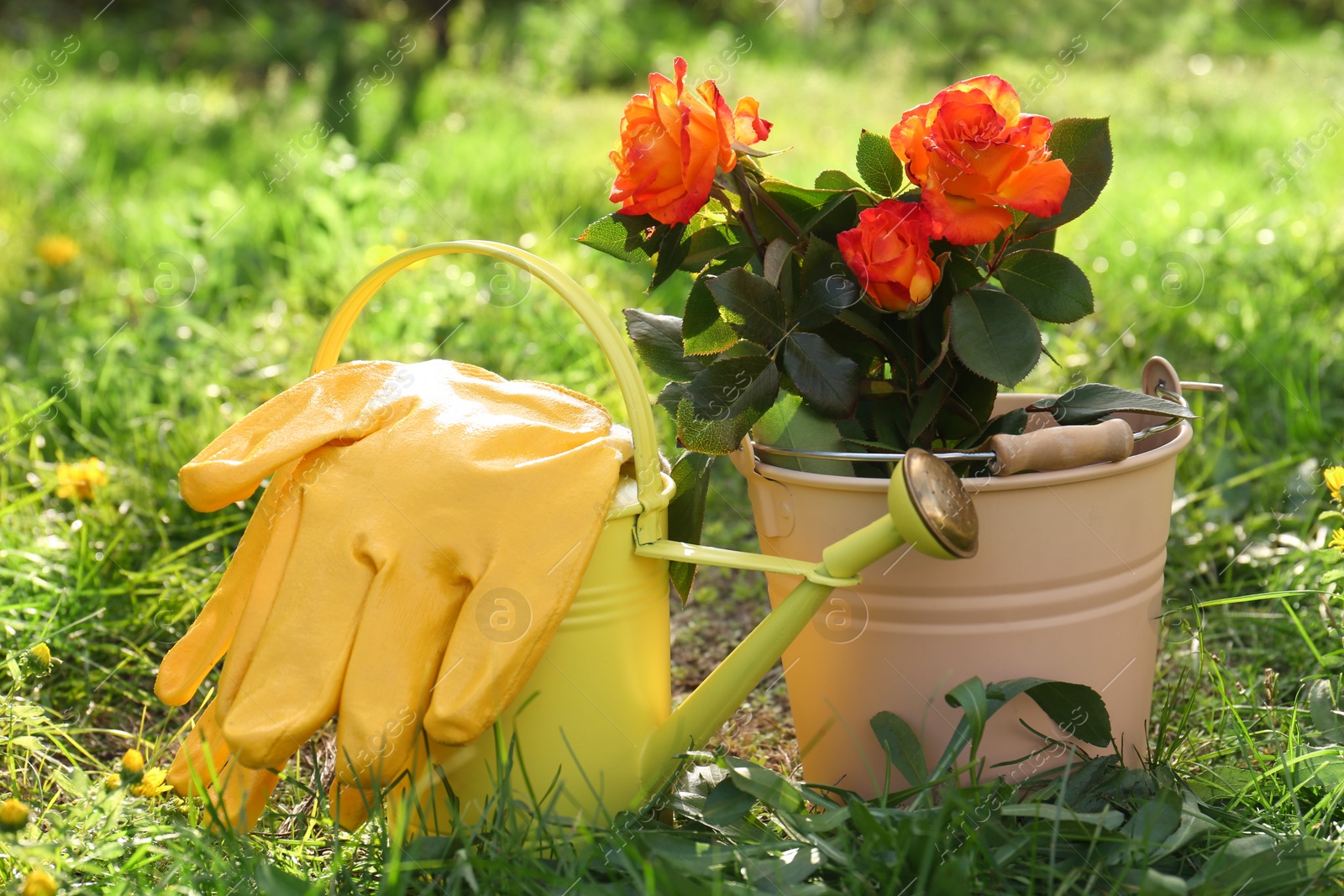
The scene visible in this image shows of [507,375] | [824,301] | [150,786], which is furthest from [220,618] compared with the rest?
[507,375]

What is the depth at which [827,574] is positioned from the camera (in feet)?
3.45

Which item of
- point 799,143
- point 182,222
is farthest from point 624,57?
point 182,222

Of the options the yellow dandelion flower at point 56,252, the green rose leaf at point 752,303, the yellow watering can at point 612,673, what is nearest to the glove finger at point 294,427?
the yellow watering can at point 612,673

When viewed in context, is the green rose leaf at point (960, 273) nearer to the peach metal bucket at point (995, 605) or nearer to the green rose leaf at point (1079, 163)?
the green rose leaf at point (1079, 163)

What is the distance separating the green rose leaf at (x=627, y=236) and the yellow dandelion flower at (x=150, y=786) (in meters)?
0.76

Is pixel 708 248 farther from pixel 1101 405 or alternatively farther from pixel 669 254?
pixel 1101 405

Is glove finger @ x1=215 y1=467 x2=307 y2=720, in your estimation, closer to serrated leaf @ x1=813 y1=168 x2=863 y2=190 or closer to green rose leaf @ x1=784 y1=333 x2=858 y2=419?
green rose leaf @ x1=784 y1=333 x2=858 y2=419

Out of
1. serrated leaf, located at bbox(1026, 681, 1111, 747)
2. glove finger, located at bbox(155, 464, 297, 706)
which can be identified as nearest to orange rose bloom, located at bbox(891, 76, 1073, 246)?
serrated leaf, located at bbox(1026, 681, 1111, 747)

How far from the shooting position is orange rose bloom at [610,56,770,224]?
1.05m

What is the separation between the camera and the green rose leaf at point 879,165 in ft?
3.66

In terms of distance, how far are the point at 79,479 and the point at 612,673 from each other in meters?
1.01

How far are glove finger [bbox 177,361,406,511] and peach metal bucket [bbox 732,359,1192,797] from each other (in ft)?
1.31

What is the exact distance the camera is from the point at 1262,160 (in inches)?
162

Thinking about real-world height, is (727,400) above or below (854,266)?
below
